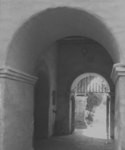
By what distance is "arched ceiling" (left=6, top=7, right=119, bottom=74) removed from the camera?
599 centimetres

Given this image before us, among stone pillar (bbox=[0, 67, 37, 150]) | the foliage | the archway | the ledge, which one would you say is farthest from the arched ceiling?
the foliage

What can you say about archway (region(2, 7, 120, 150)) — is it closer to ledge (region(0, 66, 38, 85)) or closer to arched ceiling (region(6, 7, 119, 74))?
arched ceiling (region(6, 7, 119, 74))

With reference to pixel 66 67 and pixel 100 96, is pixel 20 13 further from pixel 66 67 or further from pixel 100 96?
pixel 100 96

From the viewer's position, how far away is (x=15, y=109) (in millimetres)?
6359

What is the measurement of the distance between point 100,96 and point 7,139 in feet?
82.3

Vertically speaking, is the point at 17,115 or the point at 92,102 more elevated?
the point at 92,102

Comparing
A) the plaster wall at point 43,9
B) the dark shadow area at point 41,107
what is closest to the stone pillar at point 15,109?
the plaster wall at point 43,9

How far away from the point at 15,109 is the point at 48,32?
6.95 ft

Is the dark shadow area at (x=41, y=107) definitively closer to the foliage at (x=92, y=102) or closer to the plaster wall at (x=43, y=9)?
the plaster wall at (x=43, y=9)

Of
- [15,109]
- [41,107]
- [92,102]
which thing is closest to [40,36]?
[15,109]

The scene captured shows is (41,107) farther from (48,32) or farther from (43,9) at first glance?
(43,9)

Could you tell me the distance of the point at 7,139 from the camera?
5832 mm

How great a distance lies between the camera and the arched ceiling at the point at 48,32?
599 centimetres

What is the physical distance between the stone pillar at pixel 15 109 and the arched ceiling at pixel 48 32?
0.95 feet
